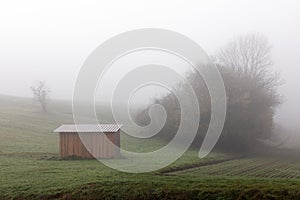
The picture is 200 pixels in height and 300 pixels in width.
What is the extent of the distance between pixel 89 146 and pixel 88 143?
302 millimetres

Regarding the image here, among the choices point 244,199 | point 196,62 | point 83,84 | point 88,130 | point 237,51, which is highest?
point 237,51

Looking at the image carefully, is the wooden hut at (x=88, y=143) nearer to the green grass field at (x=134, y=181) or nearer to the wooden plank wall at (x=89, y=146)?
the wooden plank wall at (x=89, y=146)

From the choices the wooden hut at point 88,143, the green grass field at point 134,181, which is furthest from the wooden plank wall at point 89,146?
the green grass field at point 134,181

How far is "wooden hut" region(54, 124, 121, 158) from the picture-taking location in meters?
36.7

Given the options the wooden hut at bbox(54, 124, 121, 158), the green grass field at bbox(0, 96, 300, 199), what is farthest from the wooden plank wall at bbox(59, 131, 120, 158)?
the green grass field at bbox(0, 96, 300, 199)

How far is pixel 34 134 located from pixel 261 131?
107 ft

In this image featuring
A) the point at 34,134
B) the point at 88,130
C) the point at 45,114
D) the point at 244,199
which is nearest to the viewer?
the point at 244,199

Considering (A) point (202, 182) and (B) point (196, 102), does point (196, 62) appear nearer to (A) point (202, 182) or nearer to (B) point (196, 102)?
(B) point (196, 102)

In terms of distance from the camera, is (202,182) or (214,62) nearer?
(202,182)

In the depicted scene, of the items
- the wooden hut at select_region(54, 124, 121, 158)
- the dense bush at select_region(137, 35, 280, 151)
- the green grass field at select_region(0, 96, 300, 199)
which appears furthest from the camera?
the dense bush at select_region(137, 35, 280, 151)

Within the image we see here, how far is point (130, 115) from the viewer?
60906 mm

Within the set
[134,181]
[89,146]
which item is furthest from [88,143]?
[134,181]

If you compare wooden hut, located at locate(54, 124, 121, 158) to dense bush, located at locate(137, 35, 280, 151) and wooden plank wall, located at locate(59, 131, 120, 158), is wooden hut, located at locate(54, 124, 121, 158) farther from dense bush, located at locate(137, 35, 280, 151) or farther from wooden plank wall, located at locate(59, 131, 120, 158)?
dense bush, located at locate(137, 35, 280, 151)

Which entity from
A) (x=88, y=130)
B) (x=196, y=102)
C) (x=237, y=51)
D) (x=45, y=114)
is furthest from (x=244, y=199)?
(x=45, y=114)
